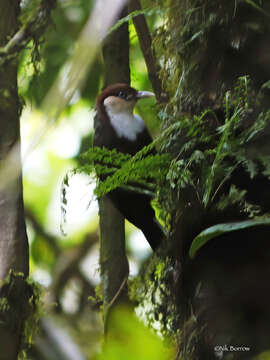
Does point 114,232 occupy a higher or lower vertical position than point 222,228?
lower

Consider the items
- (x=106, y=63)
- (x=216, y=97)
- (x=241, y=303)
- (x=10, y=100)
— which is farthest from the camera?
(x=106, y=63)

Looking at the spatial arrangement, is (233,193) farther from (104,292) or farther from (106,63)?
(106,63)

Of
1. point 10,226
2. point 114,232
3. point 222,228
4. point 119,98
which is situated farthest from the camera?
point 119,98

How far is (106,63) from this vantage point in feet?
7.97

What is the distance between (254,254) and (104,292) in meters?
0.94

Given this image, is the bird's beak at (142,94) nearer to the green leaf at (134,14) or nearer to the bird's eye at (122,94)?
the bird's eye at (122,94)

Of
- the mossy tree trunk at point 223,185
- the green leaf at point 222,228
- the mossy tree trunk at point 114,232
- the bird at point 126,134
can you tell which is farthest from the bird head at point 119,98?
the green leaf at point 222,228

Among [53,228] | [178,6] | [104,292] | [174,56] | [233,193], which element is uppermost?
[178,6]

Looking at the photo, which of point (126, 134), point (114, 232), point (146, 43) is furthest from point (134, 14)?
point (126, 134)

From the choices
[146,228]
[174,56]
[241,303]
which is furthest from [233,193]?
[146,228]

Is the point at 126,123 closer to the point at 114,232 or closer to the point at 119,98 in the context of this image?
the point at 119,98

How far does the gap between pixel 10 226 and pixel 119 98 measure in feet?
5.27

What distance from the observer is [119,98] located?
3.18 m

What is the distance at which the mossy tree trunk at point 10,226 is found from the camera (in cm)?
171
